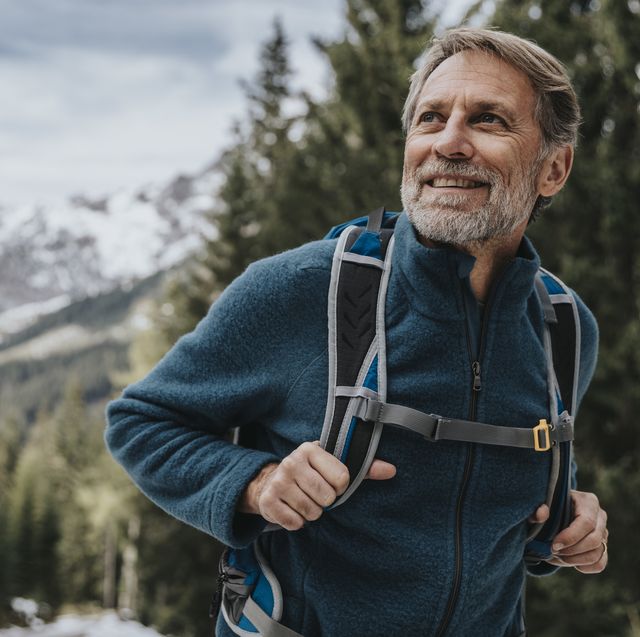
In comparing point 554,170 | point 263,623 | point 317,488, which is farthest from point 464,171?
point 263,623

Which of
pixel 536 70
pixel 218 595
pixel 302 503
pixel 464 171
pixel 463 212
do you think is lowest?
pixel 218 595

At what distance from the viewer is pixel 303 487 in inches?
60.6

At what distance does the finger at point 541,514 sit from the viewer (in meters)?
1.88

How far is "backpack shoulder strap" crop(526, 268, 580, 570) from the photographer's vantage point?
1922 millimetres

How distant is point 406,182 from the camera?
6.62ft

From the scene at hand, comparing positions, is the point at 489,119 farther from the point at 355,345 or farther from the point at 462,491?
the point at 462,491

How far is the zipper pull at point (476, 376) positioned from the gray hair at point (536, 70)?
2.40 feet

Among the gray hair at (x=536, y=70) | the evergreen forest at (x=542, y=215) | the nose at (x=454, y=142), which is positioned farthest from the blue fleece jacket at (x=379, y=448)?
the evergreen forest at (x=542, y=215)

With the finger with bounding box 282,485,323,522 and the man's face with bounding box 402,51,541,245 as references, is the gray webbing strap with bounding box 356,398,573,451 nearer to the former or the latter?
the finger with bounding box 282,485,323,522

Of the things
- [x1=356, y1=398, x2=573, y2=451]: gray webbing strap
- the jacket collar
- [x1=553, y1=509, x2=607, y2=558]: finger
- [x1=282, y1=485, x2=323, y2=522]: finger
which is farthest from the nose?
[x1=553, y1=509, x2=607, y2=558]: finger

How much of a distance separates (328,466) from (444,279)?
0.61m

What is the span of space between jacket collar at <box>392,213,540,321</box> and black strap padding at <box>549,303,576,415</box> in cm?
19

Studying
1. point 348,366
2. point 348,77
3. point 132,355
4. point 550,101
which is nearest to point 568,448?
point 348,366

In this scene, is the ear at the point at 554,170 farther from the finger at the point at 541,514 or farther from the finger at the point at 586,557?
the finger at the point at 586,557
